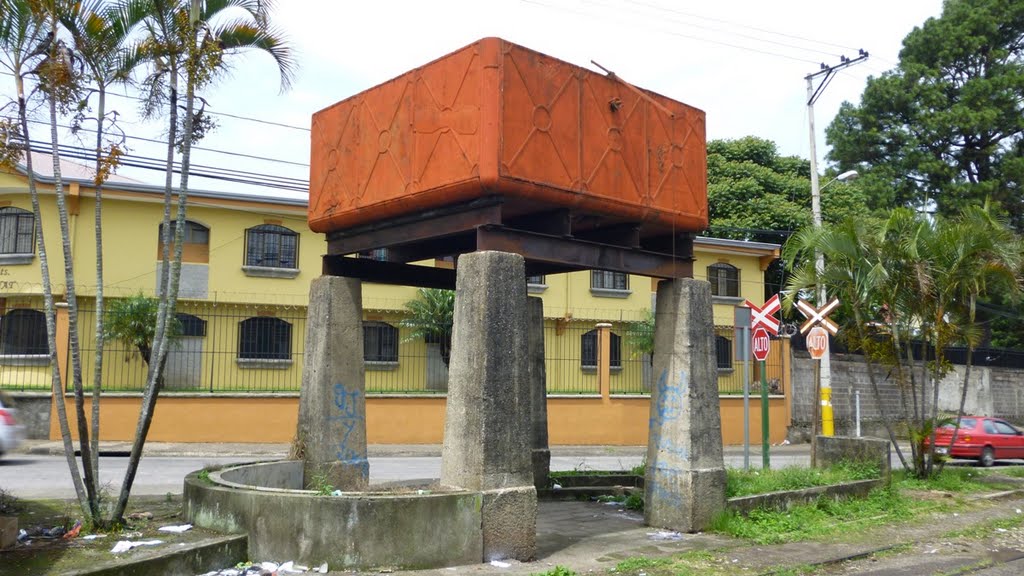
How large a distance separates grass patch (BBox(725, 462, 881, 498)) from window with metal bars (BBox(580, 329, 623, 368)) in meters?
17.1

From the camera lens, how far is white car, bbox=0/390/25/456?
17.6 metres

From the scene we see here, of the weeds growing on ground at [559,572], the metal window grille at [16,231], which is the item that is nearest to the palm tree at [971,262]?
the weeds growing on ground at [559,572]

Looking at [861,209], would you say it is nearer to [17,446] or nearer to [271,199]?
[271,199]

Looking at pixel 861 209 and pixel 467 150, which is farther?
pixel 861 209

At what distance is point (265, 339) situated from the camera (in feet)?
87.4

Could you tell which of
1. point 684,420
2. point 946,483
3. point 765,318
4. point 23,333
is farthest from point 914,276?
point 23,333

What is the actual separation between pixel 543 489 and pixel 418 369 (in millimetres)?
15436

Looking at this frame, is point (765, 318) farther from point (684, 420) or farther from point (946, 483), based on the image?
point (684, 420)

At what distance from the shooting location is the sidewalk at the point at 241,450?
20.3 m

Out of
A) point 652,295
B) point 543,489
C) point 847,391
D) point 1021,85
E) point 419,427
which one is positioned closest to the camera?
point 543,489

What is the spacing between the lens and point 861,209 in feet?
119

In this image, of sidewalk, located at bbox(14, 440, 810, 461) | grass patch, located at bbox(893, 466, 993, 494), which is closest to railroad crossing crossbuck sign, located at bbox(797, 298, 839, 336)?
grass patch, located at bbox(893, 466, 993, 494)

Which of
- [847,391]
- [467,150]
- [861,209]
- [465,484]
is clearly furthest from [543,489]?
[861,209]

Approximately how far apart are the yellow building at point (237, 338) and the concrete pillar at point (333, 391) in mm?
13074
